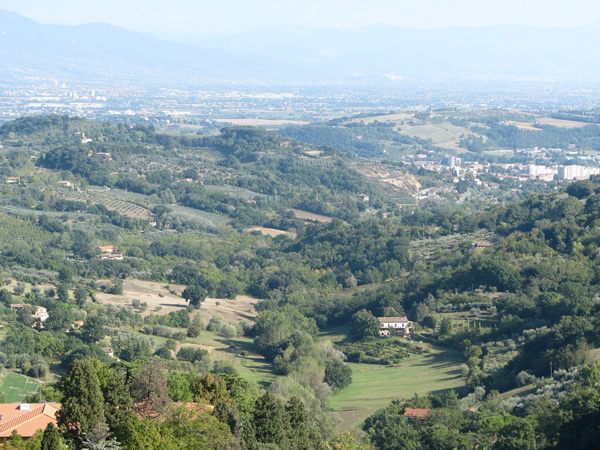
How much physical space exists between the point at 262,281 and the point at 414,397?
2645cm

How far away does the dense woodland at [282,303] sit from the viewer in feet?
70.8

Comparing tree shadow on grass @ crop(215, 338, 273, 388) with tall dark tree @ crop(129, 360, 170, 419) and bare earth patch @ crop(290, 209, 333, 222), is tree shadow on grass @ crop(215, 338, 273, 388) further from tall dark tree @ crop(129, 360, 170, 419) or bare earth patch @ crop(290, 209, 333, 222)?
bare earth patch @ crop(290, 209, 333, 222)

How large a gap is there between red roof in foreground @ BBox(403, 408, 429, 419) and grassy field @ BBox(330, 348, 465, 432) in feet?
5.90

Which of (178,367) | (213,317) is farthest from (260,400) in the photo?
(213,317)

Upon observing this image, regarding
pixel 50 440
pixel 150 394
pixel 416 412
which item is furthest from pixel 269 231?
pixel 50 440

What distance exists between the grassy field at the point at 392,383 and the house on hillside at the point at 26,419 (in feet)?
37.9

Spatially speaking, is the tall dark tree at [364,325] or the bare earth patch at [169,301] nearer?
the tall dark tree at [364,325]

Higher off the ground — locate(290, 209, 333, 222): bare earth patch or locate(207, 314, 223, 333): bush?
locate(207, 314, 223, 333): bush

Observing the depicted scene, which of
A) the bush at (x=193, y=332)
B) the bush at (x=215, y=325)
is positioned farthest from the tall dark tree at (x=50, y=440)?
the bush at (x=215, y=325)

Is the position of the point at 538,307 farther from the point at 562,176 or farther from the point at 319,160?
the point at 562,176

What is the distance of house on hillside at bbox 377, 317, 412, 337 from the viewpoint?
42.3 metres

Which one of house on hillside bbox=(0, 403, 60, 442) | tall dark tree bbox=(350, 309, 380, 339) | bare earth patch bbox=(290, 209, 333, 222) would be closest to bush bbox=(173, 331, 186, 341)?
tall dark tree bbox=(350, 309, 380, 339)

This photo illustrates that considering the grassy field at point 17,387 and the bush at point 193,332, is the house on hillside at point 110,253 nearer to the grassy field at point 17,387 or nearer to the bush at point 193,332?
the bush at point 193,332

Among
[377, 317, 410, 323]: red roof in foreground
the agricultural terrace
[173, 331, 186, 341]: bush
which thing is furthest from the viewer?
the agricultural terrace
